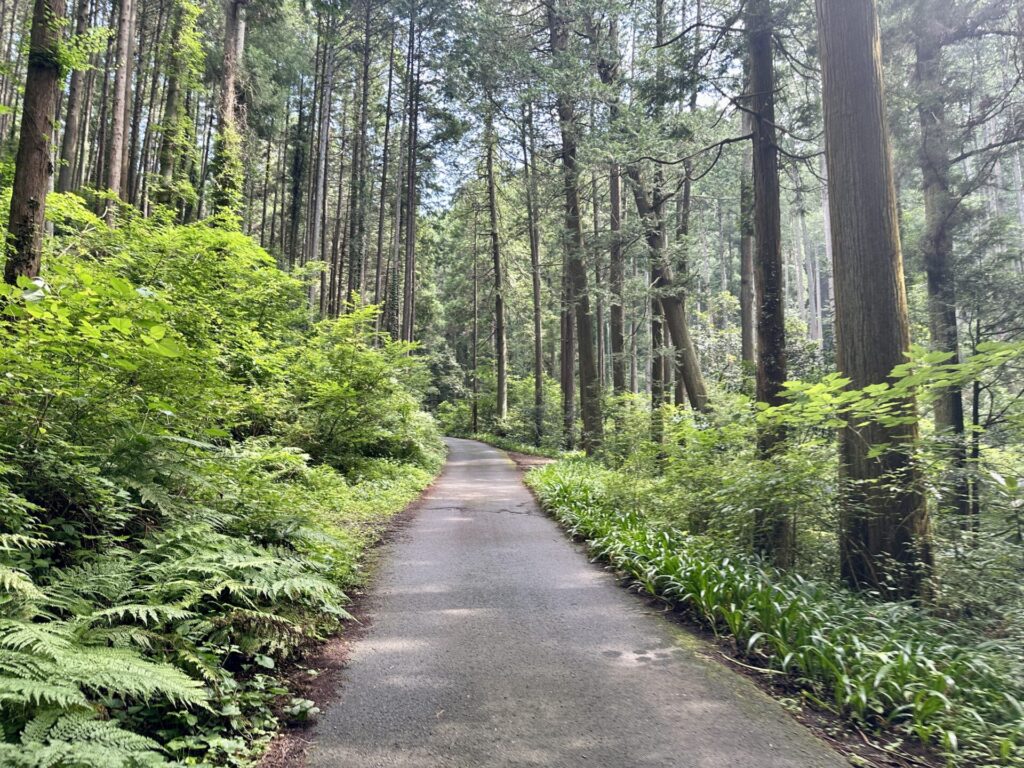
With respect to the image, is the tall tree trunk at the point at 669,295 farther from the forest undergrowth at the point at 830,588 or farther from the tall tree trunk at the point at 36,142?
the tall tree trunk at the point at 36,142

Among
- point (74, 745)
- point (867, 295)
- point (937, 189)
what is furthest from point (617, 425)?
point (74, 745)

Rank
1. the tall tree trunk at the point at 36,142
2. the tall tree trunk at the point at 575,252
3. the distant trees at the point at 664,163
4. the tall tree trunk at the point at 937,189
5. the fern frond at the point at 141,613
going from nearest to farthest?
the fern frond at the point at 141,613 < the tall tree trunk at the point at 36,142 < the distant trees at the point at 664,163 < the tall tree trunk at the point at 937,189 < the tall tree trunk at the point at 575,252

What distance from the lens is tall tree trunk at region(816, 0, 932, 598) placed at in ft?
15.9

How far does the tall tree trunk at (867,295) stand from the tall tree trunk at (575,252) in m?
10.5

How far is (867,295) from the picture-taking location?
523 cm

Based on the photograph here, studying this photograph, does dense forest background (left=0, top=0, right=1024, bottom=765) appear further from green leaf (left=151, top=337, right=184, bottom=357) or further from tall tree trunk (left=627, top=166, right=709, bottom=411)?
tall tree trunk (left=627, top=166, right=709, bottom=411)

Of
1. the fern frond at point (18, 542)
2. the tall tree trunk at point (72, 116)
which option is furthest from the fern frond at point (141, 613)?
the tall tree trunk at point (72, 116)

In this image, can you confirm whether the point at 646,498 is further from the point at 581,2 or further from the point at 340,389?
the point at 581,2

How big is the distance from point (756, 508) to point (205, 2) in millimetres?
22678

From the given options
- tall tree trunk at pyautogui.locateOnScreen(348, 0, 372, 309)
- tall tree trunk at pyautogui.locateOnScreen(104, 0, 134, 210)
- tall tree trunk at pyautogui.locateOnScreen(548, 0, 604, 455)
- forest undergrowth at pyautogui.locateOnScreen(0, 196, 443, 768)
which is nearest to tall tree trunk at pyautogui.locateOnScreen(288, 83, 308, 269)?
tall tree trunk at pyautogui.locateOnScreen(348, 0, 372, 309)

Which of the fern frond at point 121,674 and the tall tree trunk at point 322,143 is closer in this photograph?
the fern frond at point 121,674

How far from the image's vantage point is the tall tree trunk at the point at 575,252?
1678 centimetres

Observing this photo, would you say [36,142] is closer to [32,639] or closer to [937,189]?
[32,639]

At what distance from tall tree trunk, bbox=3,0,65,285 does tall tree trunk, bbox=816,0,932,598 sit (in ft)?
25.3
